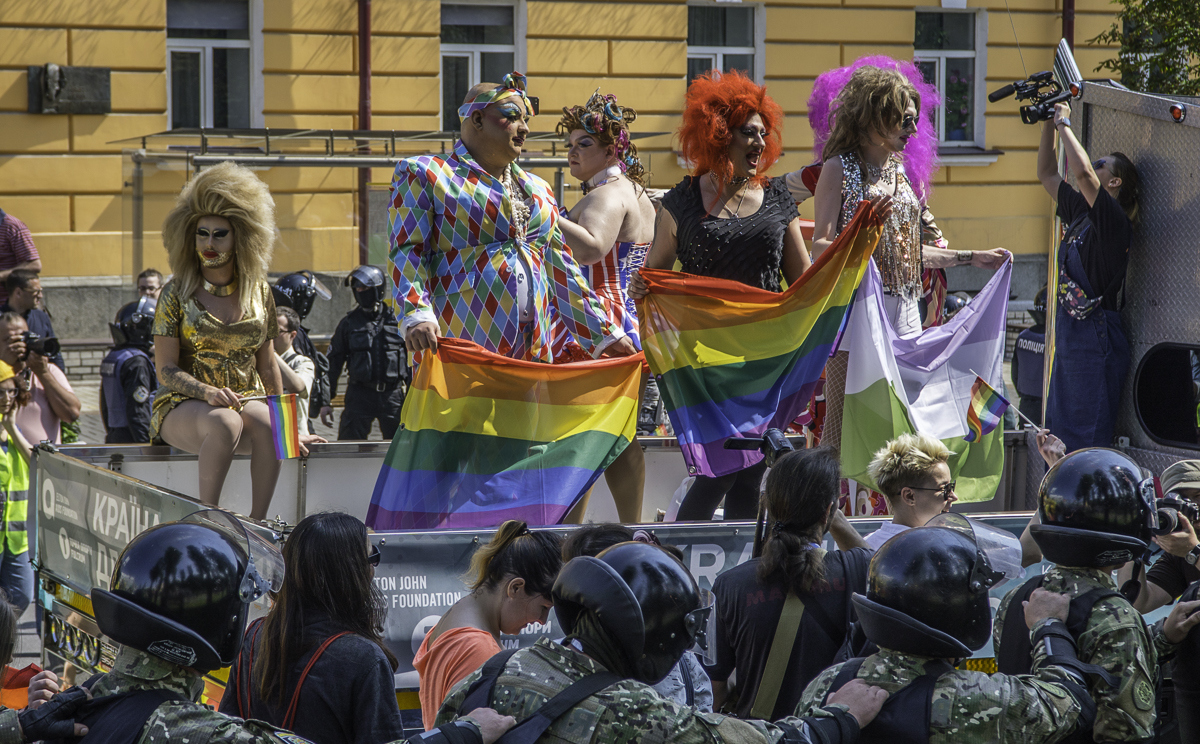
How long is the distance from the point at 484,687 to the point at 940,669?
93 cm

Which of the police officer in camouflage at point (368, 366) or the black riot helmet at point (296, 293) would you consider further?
the black riot helmet at point (296, 293)

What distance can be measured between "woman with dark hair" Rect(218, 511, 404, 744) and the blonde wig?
129 inches

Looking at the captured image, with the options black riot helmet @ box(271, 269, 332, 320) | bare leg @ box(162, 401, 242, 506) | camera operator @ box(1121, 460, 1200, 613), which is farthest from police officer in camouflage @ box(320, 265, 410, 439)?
camera operator @ box(1121, 460, 1200, 613)

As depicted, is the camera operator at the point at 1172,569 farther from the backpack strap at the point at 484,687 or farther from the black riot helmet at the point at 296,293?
the black riot helmet at the point at 296,293

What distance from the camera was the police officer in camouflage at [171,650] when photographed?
91.9 inches

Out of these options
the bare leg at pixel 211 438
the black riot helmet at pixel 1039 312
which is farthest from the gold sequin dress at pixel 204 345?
the black riot helmet at pixel 1039 312

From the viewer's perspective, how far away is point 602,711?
2357mm

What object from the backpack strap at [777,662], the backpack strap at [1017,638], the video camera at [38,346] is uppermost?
the video camera at [38,346]

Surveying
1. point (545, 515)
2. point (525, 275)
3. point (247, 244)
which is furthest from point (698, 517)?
point (247, 244)

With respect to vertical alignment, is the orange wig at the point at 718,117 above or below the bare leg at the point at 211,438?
above

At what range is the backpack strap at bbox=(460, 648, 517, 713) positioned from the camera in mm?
2438

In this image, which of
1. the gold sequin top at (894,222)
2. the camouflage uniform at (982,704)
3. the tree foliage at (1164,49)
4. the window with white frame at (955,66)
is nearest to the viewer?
the camouflage uniform at (982,704)

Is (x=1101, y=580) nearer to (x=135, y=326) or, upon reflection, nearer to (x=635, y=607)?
(x=635, y=607)

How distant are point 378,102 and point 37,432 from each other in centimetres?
1042
